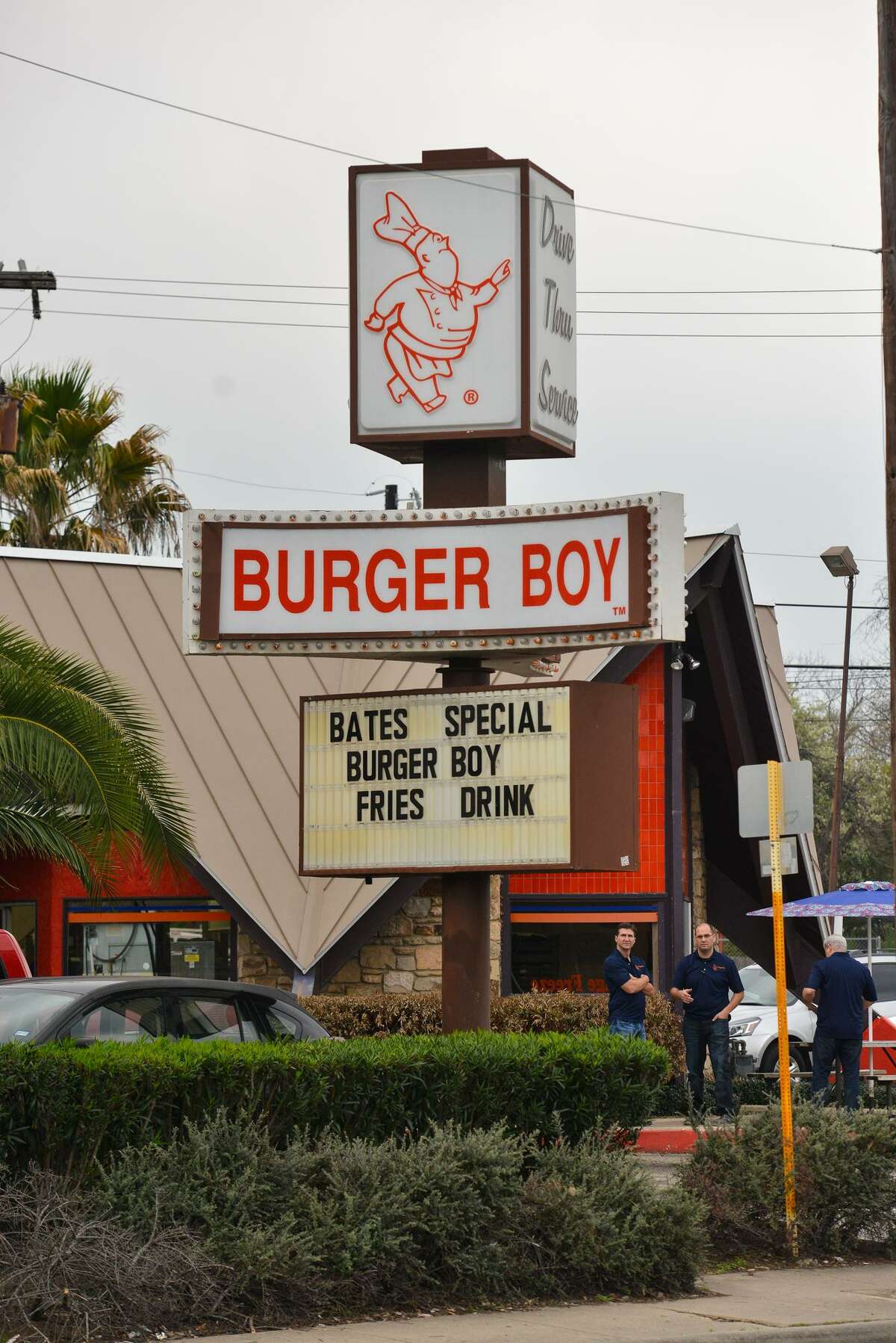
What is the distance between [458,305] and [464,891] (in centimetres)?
416

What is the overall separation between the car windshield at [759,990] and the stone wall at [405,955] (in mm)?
4512

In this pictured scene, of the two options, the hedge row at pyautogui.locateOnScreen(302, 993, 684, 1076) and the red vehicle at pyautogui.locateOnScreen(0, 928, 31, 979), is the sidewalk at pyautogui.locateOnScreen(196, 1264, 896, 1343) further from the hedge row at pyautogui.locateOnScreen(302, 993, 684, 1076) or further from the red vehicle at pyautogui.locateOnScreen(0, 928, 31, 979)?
the hedge row at pyautogui.locateOnScreen(302, 993, 684, 1076)

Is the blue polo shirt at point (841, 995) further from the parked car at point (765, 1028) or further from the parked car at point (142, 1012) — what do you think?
the parked car at point (142, 1012)

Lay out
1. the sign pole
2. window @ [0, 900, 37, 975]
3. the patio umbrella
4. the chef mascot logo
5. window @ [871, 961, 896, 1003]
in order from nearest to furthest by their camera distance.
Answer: the sign pole, the chef mascot logo, the patio umbrella, window @ [0, 900, 37, 975], window @ [871, 961, 896, 1003]

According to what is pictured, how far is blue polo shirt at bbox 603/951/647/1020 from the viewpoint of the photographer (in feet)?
54.0

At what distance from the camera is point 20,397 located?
1168 inches

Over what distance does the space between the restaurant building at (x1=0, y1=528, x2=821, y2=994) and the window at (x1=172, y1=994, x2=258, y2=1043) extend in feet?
25.0

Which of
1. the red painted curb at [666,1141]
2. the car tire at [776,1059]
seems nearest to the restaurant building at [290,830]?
the car tire at [776,1059]

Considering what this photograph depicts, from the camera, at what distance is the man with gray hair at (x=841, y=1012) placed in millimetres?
16141

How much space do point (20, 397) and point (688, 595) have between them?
12.8m

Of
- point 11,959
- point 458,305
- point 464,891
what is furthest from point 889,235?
point 11,959

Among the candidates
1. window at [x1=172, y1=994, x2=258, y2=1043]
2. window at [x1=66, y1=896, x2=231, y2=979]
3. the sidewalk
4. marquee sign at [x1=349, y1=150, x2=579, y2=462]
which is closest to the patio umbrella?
window at [x1=66, y1=896, x2=231, y2=979]

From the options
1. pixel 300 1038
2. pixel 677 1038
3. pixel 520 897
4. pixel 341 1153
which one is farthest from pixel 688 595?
pixel 341 1153

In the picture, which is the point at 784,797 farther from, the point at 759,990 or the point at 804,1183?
the point at 759,990
